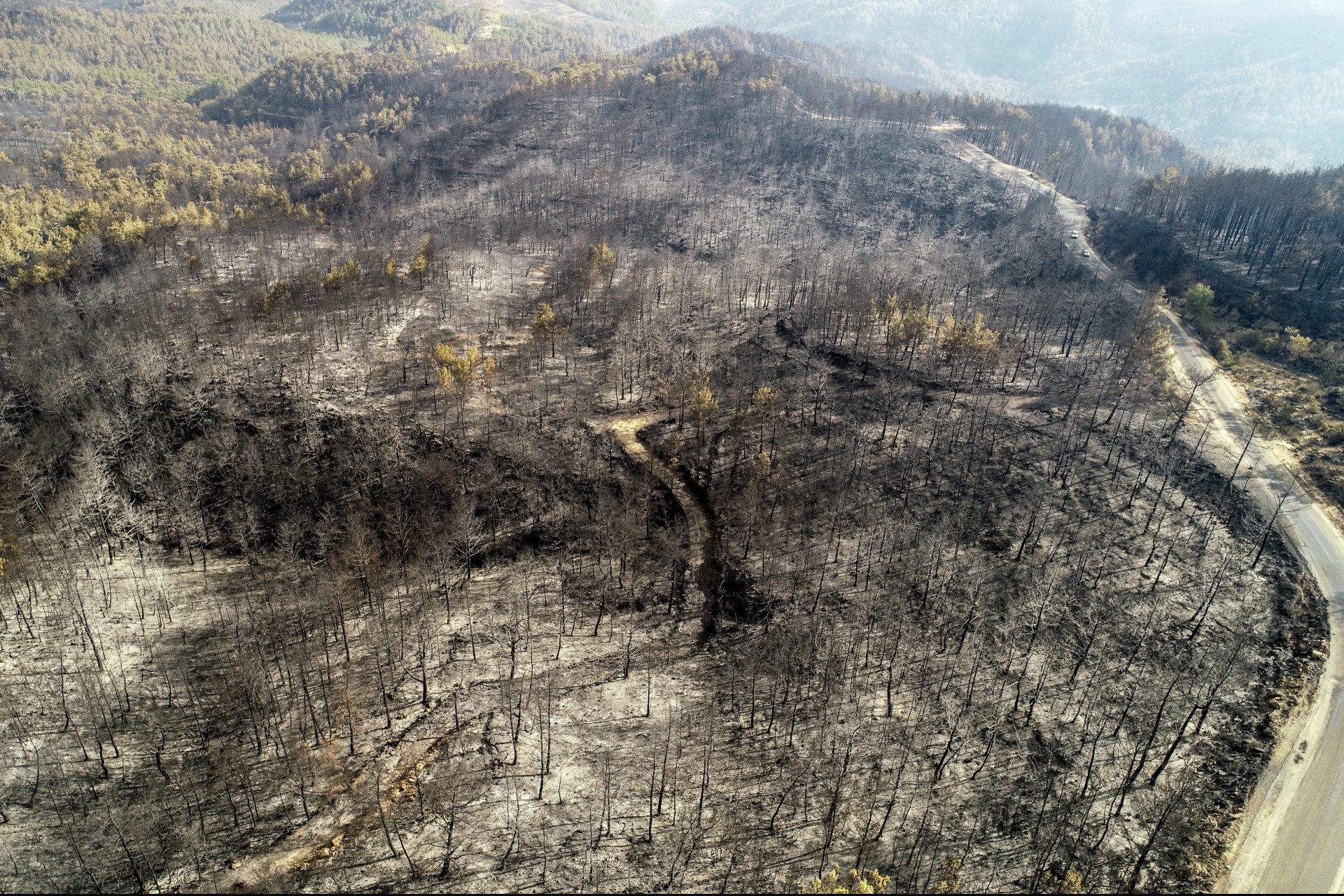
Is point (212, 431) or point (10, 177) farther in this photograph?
point (10, 177)

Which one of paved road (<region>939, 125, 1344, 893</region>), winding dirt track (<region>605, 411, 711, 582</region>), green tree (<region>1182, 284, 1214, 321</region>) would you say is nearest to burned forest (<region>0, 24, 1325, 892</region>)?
winding dirt track (<region>605, 411, 711, 582</region>)

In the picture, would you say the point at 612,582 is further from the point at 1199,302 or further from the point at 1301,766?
the point at 1199,302

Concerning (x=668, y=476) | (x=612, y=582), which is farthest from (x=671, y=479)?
(x=612, y=582)

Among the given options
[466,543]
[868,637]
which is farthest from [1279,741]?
[466,543]

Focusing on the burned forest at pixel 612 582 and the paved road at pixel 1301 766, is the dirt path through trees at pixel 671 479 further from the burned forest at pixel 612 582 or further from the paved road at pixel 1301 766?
the paved road at pixel 1301 766

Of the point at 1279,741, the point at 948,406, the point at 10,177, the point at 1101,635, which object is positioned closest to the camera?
the point at 1279,741

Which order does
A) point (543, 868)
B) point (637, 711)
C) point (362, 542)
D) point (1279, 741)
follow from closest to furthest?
point (543, 868)
point (1279, 741)
point (637, 711)
point (362, 542)

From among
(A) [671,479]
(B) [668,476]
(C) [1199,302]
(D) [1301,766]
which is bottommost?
(A) [671,479]

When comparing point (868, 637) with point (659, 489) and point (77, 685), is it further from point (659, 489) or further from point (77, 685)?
point (77, 685)

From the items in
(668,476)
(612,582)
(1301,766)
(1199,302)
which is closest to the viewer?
(1301,766)
